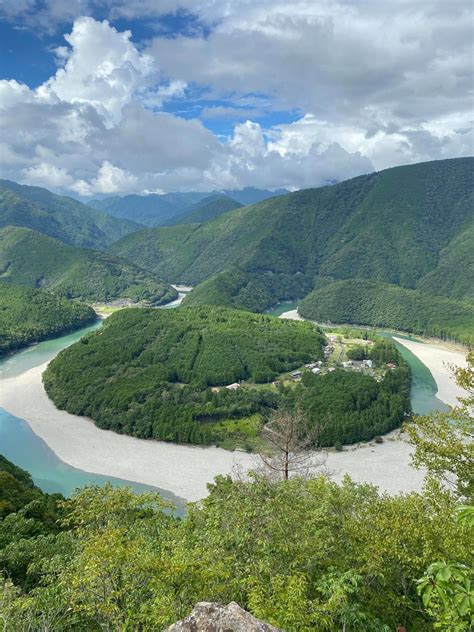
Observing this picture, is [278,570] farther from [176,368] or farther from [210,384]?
[176,368]

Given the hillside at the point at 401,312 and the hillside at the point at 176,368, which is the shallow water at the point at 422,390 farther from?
the hillside at the point at 401,312

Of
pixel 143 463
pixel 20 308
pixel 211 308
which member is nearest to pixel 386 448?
pixel 143 463

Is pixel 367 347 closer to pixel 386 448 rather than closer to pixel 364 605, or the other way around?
pixel 386 448

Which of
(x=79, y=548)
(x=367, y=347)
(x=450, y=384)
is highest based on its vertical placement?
(x=79, y=548)

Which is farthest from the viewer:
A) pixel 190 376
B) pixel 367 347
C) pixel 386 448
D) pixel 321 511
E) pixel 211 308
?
pixel 211 308

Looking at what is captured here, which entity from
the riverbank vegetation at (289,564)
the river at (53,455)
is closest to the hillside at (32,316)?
the river at (53,455)

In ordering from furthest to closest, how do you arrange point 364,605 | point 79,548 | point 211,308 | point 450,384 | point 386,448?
point 211,308
point 450,384
point 386,448
point 79,548
point 364,605
